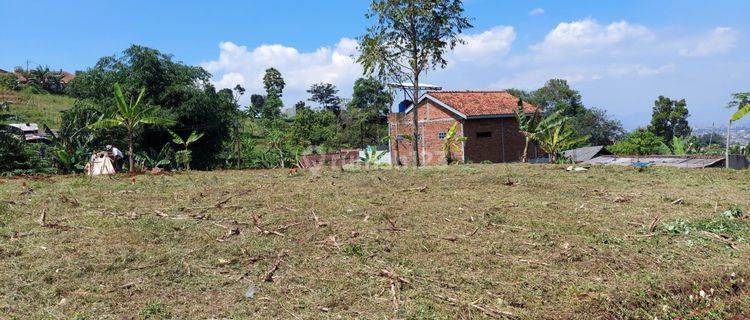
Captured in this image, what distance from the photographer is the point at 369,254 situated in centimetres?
514

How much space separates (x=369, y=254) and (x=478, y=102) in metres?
20.2

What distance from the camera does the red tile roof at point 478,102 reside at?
23.4m

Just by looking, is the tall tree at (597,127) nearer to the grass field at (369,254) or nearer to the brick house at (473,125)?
the brick house at (473,125)

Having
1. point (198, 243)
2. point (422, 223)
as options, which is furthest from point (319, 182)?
point (198, 243)

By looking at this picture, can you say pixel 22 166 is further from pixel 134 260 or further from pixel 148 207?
pixel 134 260

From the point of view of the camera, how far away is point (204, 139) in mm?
21109

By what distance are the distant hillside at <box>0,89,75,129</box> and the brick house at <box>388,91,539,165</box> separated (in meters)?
18.0

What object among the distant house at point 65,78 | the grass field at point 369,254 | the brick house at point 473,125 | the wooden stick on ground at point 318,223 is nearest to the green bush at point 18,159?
the grass field at point 369,254

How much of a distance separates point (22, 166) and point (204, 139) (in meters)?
6.82

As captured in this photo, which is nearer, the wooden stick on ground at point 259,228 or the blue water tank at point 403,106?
the wooden stick on ground at point 259,228

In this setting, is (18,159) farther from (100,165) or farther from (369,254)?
(369,254)

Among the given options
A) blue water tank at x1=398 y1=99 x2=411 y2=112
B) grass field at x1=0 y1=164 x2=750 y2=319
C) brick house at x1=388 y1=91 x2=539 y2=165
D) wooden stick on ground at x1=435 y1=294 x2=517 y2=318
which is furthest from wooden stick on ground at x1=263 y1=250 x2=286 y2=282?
blue water tank at x1=398 y1=99 x2=411 y2=112

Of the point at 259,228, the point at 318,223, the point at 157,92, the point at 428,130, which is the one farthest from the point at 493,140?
the point at 259,228

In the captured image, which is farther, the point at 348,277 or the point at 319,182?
the point at 319,182
